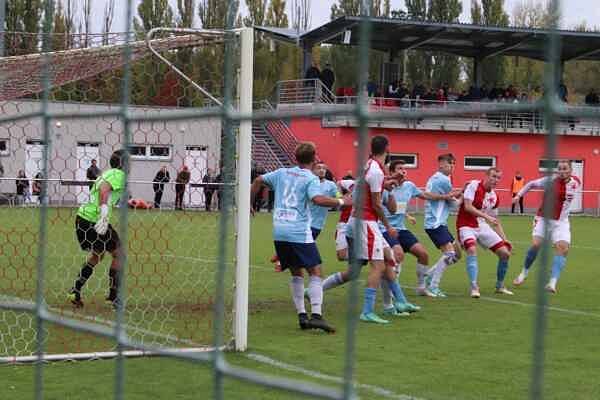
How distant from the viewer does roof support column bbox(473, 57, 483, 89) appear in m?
3.21

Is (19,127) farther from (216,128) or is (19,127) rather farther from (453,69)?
(453,69)

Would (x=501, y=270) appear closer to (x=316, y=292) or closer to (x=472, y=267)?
(x=472, y=267)

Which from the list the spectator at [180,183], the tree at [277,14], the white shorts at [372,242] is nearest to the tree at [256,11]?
the tree at [277,14]

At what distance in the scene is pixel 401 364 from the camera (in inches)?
271

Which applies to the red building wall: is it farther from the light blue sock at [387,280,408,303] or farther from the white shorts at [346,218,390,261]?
the light blue sock at [387,280,408,303]

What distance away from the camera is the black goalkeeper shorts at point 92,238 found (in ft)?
28.8

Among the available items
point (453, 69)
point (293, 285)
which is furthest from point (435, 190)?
point (453, 69)

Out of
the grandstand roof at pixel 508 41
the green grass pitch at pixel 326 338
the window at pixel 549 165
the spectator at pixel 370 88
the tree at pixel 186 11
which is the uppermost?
the tree at pixel 186 11

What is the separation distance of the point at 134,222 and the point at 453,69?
463 centimetres

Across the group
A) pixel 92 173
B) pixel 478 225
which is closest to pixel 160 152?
pixel 92 173

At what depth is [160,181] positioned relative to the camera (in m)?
8.30

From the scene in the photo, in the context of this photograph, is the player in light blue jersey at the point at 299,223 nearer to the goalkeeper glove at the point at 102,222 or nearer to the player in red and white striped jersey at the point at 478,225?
the goalkeeper glove at the point at 102,222

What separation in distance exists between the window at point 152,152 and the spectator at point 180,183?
69cm

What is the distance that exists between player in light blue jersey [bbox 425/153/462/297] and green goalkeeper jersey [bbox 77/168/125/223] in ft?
12.3
